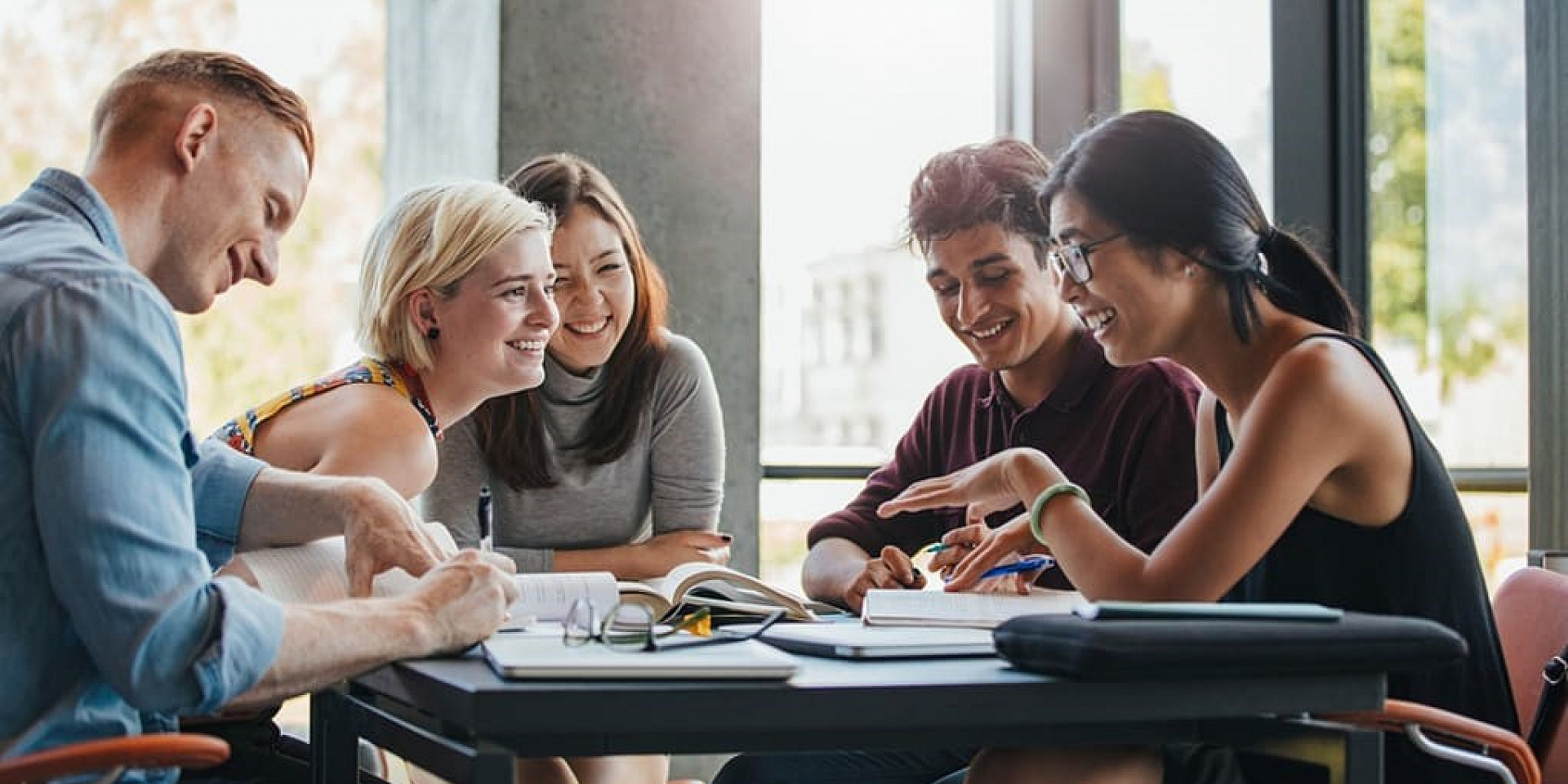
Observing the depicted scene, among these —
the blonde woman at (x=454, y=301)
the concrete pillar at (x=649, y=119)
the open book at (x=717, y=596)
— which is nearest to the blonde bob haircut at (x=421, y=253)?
the blonde woman at (x=454, y=301)

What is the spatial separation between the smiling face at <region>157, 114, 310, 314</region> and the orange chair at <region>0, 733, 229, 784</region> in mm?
577

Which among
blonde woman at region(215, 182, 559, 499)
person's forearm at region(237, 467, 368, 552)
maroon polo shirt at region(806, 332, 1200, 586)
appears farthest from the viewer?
blonde woman at region(215, 182, 559, 499)

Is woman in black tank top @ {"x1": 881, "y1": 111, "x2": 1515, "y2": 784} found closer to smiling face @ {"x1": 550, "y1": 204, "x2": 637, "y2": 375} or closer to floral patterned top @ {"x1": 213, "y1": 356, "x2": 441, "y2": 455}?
floral patterned top @ {"x1": 213, "y1": 356, "x2": 441, "y2": 455}

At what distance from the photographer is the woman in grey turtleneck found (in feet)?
10.0

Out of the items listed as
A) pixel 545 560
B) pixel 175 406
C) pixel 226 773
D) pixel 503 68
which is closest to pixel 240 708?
pixel 226 773

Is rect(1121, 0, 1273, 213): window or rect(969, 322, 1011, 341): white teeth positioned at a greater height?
rect(1121, 0, 1273, 213): window

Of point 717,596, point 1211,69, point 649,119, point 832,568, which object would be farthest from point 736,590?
point 1211,69

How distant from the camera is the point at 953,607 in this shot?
6.31ft

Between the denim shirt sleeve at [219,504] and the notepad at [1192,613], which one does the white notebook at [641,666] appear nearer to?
the notepad at [1192,613]

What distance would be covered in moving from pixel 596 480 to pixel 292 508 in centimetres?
123

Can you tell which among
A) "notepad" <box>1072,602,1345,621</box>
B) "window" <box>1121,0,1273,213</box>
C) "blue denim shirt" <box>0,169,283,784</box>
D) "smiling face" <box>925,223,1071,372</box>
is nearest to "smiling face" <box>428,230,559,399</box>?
"smiling face" <box>925,223,1071,372</box>

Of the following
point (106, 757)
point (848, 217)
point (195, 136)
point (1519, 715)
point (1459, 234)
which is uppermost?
point (848, 217)

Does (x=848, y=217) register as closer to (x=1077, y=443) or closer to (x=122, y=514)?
(x=1077, y=443)

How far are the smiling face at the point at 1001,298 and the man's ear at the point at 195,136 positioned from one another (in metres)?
1.34
